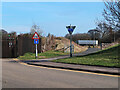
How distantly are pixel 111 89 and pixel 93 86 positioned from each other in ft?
2.37

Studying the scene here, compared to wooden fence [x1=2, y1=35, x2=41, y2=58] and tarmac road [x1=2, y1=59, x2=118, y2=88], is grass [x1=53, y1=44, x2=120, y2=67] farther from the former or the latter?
wooden fence [x1=2, y1=35, x2=41, y2=58]

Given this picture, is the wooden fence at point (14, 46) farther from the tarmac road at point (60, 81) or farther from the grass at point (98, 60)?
the tarmac road at point (60, 81)

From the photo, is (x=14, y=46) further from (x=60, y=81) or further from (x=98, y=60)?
(x=60, y=81)

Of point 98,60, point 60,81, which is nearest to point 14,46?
point 98,60

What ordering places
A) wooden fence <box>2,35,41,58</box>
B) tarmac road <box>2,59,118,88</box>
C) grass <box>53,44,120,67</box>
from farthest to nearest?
wooden fence <box>2,35,41,58</box>
grass <box>53,44,120,67</box>
tarmac road <box>2,59,118,88</box>

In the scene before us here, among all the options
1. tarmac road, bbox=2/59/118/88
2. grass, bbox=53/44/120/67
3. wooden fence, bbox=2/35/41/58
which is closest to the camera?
tarmac road, bbox=2/59/118/88

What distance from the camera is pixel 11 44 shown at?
24.7 m

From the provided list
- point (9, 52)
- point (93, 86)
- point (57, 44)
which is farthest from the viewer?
point (57, 44)

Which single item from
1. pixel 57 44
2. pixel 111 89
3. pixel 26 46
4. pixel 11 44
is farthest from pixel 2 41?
pixel 111 89

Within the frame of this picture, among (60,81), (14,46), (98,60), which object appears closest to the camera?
(60,81)

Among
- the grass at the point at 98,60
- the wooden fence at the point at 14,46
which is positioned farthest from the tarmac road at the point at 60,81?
the wooden fence at the point at 14,46

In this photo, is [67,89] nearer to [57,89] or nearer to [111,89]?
[57,89]

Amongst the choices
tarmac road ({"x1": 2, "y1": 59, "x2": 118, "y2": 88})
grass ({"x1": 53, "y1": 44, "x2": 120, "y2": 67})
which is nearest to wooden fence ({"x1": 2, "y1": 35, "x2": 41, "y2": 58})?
grass ({"x1": 53, "y1": 44, "x2": 120, "y2": 67})

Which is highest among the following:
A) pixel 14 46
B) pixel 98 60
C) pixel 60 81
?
pixel 14 46
